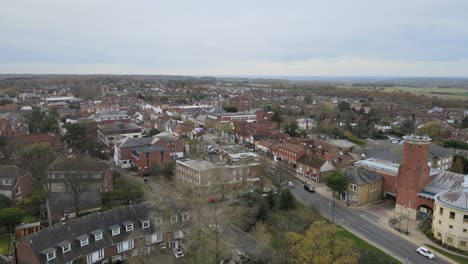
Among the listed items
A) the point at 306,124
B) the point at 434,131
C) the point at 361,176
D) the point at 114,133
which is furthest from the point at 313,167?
the point at 306,124

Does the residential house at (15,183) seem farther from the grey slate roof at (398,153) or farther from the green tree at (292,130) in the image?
the green tree at (292,130)

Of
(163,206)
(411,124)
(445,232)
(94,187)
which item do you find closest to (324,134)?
(411,124)

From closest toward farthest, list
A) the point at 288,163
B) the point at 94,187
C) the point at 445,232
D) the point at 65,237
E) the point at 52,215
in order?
the point at 65,237, the point at 445,232, the point at 52,215, the point at 94,187, the point at 288,163

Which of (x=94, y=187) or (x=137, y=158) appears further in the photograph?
(x=137, y=158)

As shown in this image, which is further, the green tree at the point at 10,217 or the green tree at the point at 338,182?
the green tree at the point at 338,182

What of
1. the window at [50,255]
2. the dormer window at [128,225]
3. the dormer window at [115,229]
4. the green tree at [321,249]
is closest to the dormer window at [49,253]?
the window at [50,255]

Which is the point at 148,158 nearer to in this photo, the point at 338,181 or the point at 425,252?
the point at 338,181

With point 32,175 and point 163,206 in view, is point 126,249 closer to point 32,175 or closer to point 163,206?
point 163,206
